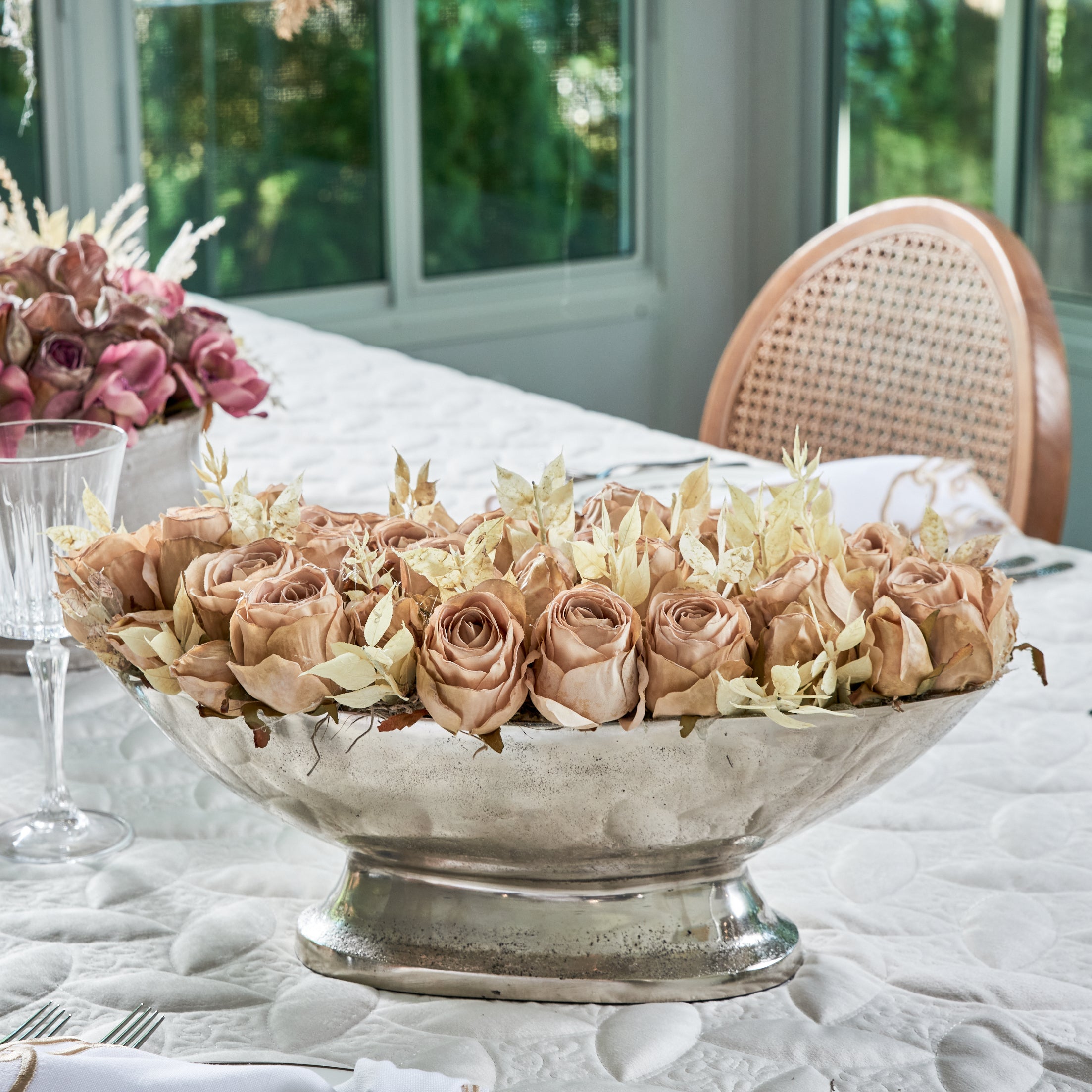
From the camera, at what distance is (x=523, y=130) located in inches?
138

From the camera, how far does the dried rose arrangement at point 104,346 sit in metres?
0.90

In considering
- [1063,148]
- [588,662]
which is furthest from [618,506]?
[1063,148]

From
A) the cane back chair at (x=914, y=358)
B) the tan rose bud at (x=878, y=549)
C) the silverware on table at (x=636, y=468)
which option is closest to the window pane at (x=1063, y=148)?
the cane back chair at (x=914, y=358)

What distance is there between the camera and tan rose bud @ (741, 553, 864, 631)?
1.70 feet

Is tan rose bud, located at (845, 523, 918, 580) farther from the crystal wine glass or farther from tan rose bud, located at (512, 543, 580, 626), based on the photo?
the crystal wine glass

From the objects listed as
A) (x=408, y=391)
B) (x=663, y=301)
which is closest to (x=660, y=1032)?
(x=408, y=391)

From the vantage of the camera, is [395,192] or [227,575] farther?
[395,192]

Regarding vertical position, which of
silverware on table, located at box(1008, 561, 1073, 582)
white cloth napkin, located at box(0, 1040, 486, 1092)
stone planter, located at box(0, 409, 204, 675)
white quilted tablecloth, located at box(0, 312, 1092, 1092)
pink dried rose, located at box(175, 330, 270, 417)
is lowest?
white quilted tablecloth, located at box(0, 312, 1092, 1092)

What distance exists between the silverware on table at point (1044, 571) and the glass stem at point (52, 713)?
2.25 ft

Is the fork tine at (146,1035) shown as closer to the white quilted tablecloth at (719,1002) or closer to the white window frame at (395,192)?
the white quilted tablecloth at (719,1002)

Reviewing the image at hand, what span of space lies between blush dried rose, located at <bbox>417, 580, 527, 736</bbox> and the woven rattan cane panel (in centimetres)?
114

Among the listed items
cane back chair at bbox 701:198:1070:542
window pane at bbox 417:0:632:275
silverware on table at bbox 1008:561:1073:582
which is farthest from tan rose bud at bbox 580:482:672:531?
window pane at bbox 417:0:632:275

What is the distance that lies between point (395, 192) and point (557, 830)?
9.62ft

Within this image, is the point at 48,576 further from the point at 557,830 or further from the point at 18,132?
the point at 18,132
